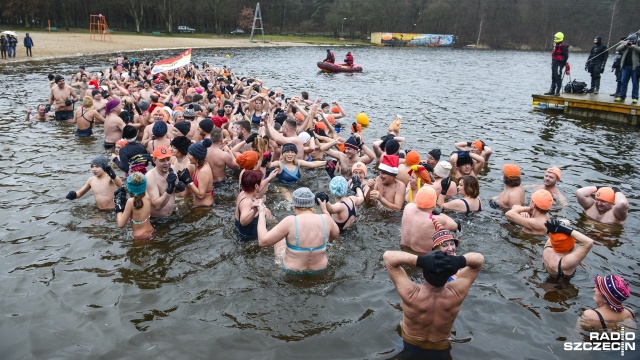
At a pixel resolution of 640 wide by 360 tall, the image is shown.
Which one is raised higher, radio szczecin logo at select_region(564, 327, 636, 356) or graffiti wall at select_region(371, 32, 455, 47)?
graffiti wall at select_region(371, 32, 455, 47)

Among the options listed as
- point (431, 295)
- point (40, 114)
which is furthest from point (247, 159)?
point (40, 114)

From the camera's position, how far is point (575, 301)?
20.2 ft

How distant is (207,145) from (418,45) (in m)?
90.5

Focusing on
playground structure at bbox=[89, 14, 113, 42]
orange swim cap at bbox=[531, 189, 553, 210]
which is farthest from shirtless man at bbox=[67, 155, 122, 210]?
playground structure at bbox=[89, 14, 113, 42]

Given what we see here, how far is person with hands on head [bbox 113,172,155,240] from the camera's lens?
645 centimetres

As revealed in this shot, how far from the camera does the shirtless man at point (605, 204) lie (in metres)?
8.13

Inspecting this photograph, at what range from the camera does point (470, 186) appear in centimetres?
794

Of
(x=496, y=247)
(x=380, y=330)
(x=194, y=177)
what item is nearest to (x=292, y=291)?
(x=380, y=330)

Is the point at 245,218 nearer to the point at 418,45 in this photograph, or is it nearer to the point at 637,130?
the point at 637,130

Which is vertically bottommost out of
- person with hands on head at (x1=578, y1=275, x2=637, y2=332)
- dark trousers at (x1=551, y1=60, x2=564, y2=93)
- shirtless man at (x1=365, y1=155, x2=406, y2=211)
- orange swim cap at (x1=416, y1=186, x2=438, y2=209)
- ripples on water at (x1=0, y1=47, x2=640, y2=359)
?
ripples on water at (x1=0, y1=47, x2=640, y2=359)

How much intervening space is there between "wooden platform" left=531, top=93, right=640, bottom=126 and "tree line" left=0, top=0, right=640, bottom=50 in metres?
71.4

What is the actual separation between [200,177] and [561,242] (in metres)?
5.95

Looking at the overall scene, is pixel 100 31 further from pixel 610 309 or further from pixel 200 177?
pixel 610 309

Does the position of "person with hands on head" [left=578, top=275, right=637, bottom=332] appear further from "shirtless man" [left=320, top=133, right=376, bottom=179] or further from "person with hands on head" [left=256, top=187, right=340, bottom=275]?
"shirtless man" [left=320, top=133, right=376, bottom=179]
